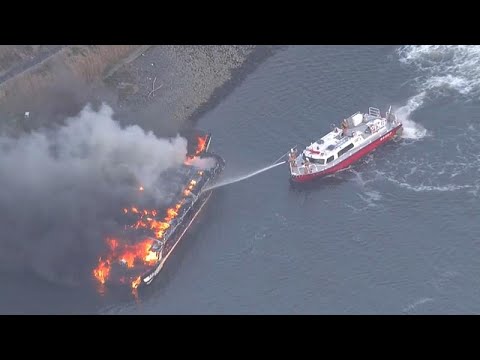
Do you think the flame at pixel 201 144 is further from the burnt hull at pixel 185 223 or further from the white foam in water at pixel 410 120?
the white foam in water at pixel 410 120

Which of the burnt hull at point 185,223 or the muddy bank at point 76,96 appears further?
the muddy bank at point 76,96

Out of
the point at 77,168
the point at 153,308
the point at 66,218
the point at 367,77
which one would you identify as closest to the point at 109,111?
the point at 77,168

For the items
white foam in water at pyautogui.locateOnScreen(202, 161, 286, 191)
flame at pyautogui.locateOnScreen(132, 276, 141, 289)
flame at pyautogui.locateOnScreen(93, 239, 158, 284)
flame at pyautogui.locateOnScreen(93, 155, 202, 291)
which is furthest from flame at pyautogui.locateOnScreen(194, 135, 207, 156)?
flame at pyautogui.locateOnScreen(132, 276, 141, 289)

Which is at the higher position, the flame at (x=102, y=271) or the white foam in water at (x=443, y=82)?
the white foam in water at (x=443, y=82)

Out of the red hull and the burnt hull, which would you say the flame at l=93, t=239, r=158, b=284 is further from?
the red hull

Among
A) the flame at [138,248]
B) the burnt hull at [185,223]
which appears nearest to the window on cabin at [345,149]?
the burnt hull at [185,223]

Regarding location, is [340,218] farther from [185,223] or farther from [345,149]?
[185,223]
